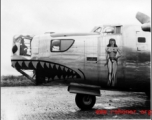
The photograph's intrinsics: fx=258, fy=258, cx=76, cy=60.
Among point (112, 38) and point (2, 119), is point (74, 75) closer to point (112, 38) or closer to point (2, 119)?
point (112, 38)

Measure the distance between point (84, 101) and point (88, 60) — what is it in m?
1.86

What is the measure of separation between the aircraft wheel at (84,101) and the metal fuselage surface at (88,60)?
2.48 feet

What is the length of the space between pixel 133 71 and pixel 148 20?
2338 mm

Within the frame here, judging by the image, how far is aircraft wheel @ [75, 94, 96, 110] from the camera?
36.3 feet

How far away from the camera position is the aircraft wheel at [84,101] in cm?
1106

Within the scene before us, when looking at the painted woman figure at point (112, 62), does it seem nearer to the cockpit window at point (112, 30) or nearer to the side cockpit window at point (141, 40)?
the cockpit window at point (112, 30)

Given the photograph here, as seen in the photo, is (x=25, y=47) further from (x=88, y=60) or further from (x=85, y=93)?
(x=85, y=93)

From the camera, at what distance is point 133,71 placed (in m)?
10.6

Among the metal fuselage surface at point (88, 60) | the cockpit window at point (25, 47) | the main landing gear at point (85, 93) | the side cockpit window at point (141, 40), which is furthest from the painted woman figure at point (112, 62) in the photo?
the cockpit window at point (25, 47)

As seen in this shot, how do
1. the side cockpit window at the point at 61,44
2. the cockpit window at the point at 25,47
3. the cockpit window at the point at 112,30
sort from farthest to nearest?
the cockpit window at the point at 112,30 → the side cockpit window at the point at 61,44 → the cockpit window at the point at 25,47

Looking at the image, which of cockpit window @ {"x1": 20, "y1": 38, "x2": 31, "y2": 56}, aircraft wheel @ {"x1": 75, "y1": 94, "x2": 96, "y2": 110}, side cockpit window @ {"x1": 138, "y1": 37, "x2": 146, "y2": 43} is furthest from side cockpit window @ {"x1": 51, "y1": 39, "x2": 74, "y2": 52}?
side cockpit window @ {"x1": 138, "y1": 37, "x2": 146, "y2": 43}

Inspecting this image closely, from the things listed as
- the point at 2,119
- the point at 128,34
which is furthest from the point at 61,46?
the point at 2,119

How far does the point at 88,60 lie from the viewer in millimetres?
10602

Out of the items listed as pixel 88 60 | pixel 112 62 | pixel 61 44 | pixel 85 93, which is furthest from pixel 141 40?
pixel 61 44
